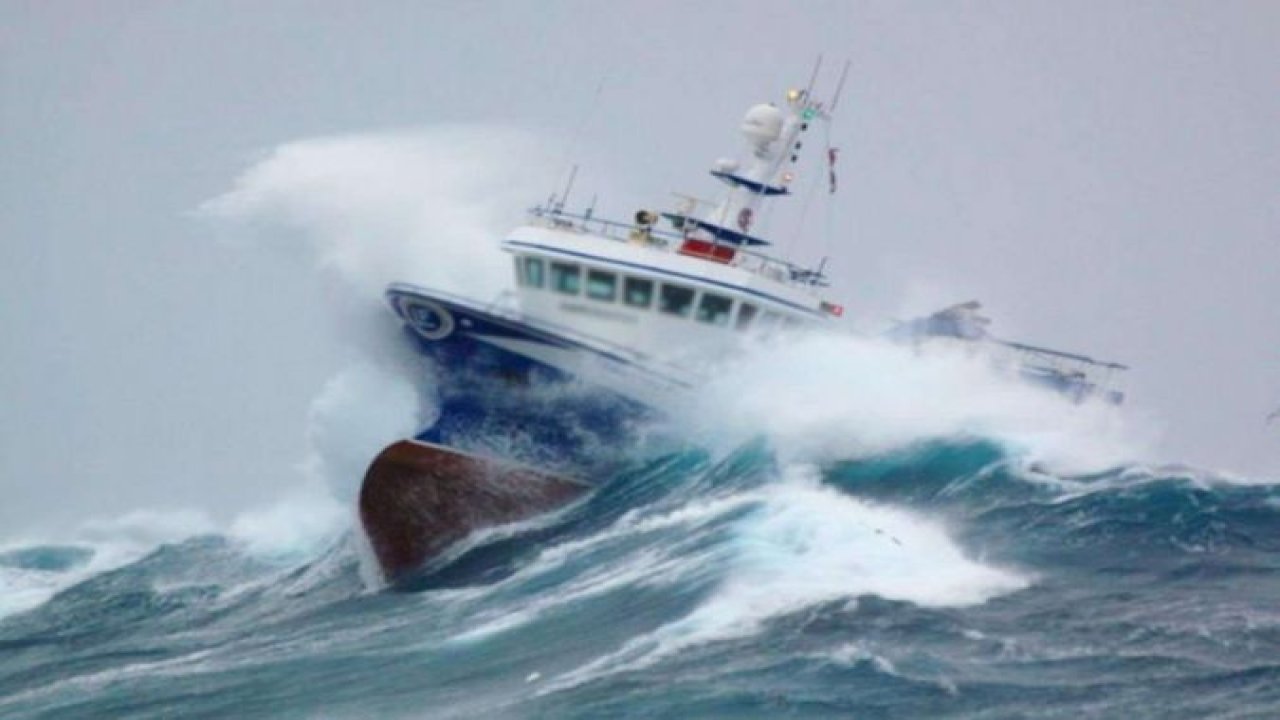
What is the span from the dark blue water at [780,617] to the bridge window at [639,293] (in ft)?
10.8

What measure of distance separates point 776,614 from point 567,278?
50.4 ft

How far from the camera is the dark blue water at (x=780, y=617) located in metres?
16.4

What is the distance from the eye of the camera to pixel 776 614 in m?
18.8

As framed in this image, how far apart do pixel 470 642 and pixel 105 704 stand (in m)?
4.80

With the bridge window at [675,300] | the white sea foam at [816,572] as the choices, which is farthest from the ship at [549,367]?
the white sea foam at [816,572]

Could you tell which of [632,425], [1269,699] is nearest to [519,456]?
[632,425]

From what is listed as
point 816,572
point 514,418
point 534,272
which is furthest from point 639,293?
point 816,572

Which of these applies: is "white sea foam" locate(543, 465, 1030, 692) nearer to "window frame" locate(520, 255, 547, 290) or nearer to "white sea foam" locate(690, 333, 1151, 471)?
"white sea foam" locate(690, 333, 1151, 471)

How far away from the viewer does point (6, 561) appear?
57.8m

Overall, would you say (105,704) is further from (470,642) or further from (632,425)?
(632,425)

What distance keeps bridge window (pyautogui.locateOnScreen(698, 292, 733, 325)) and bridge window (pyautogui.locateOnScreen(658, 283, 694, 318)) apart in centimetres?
23

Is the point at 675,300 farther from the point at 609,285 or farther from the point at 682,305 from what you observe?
the point at 609,285

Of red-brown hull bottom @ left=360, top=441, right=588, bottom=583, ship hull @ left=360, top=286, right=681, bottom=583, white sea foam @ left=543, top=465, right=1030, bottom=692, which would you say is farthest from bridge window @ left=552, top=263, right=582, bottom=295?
white sea foam @ left=543, top=465, right=1030, bottom=692

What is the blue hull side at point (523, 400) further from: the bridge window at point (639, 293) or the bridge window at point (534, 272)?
the bridge window at point (534, 272)
